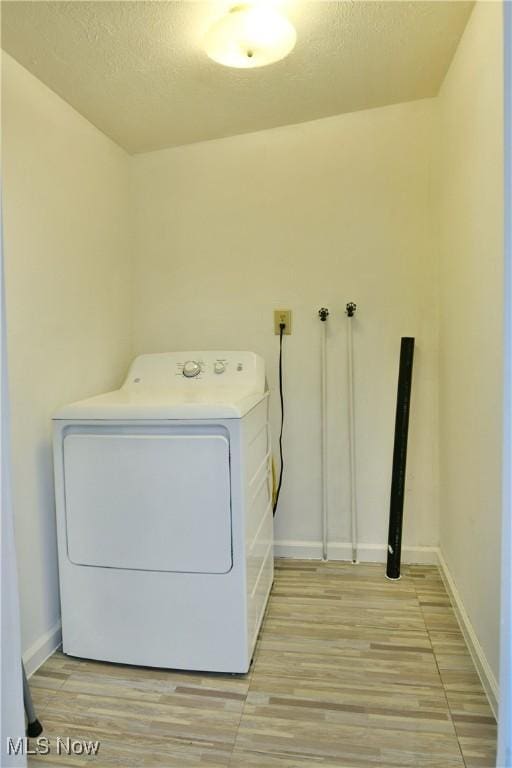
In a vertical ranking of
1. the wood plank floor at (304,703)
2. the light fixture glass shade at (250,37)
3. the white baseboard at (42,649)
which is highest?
the light fixture glass shade at (250,37)

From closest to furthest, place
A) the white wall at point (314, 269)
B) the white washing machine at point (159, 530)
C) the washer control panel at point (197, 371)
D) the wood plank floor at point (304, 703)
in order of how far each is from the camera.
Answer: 1. the wood plank floor at point (304, 703)
2. the white washing machine at point (159, 530)
3. the washer control panel at point (197, 371)
4. the white wall at point (314, 269)

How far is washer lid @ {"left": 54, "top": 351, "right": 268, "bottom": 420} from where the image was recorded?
1511 millimetres

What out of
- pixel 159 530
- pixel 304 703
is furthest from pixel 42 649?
pixel 304 703

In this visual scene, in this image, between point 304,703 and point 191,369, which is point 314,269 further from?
point 304,703

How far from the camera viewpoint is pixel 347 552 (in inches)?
92.7

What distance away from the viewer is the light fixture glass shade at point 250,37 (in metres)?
1.43

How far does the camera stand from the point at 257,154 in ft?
7.64

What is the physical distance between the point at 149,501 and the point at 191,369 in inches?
28.4

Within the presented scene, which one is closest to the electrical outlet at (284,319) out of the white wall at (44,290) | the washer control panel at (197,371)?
the washer control panel at (197,371)

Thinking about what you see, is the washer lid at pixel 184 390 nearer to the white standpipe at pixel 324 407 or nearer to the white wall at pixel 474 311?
the white standpipe at pixel 324 407

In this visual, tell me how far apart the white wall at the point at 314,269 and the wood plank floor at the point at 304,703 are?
64 centimetres

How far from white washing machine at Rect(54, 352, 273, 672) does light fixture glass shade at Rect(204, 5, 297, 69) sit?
108 cm

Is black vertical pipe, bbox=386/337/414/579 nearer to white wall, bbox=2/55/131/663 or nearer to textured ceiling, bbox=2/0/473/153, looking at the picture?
textured ceiling, bbox=2/0/473/153

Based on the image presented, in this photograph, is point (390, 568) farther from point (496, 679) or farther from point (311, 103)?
point (311, 103)
